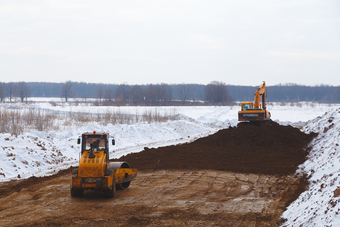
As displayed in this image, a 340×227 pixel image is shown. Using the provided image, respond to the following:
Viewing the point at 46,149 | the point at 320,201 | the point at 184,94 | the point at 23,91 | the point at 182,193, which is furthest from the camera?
the point at 184,94

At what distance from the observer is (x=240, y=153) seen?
61.5 feet

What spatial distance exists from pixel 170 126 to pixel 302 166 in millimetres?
18521

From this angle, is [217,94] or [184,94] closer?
[217,94]

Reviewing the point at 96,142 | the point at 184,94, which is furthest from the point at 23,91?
the point at 96,142

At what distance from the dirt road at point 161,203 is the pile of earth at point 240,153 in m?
2.01

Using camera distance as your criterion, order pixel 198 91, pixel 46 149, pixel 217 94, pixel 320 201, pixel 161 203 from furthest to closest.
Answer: pixel 198 91 → pixel 217 94 → pixel 46 149 → pixel 161 203 → pixel 320 201

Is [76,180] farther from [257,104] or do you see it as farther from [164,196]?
[257,104]

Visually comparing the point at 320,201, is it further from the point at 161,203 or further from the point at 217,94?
the point at 217,94

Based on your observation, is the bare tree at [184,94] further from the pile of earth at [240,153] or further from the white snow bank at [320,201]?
the white snow bank at [320,201]

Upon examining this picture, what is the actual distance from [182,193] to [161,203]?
4.58ft

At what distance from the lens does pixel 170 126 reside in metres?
32.7

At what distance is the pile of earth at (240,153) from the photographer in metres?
15.8

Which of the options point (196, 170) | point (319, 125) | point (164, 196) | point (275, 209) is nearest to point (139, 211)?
point (164, 196)

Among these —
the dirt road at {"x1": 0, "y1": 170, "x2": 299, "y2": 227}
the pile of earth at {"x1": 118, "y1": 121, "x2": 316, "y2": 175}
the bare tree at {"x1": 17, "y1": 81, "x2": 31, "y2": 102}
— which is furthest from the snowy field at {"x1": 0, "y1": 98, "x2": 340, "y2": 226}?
the bare tree at {"x1": 17, "y1": 81, "x2": 31, "y2": 102}
